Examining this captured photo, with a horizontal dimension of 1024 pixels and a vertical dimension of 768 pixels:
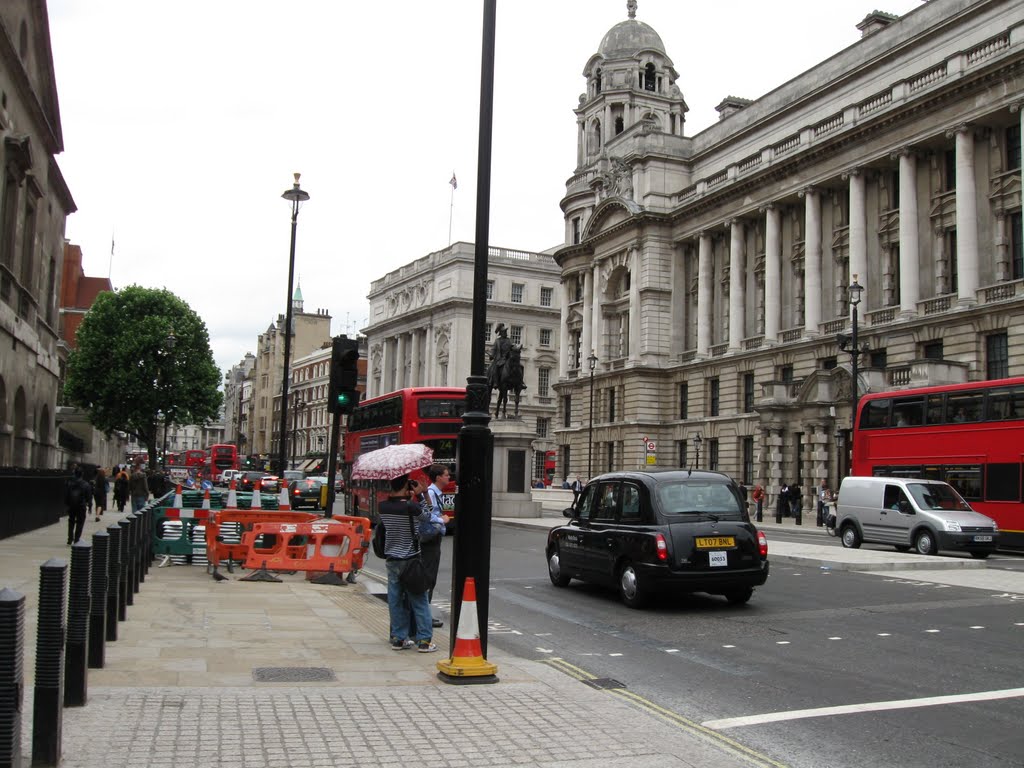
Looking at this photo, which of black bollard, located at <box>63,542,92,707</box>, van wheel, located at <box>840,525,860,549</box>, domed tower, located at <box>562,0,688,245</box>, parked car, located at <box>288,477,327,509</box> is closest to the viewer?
black bollard, located at <box>63,542,92,707</box>

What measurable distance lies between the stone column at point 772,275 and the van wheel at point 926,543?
30.5 metres

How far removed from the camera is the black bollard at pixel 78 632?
6371 millimetres

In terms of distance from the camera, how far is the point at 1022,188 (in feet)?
125

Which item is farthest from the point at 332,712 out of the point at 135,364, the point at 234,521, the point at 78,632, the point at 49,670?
the point at 135,364

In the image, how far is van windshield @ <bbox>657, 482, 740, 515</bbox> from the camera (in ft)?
42.6

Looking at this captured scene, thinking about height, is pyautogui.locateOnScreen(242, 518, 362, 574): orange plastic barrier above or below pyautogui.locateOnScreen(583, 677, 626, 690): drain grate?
above

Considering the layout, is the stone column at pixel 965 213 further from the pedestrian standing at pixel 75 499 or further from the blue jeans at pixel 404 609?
the blue jeans at pixel 404 609

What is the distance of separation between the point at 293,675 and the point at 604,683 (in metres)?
2.59

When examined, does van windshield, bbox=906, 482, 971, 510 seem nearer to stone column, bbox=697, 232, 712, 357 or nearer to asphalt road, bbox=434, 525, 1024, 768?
asphalt road, bbox=434, 525, 1024, 768

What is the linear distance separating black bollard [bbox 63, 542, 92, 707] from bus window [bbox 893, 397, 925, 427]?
25654 mm

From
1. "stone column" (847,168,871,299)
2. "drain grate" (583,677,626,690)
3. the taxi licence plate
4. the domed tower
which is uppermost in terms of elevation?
the domed tower

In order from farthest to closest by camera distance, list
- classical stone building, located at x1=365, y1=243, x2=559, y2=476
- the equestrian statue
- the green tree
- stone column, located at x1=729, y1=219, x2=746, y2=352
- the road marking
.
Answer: classical stone building, located at x1=365, y1=243, x2=559, y2=476 < the green tree < stone column, located at x1=729, y1=219, x2=746, y2=352 < the equestrian statue < the road marking

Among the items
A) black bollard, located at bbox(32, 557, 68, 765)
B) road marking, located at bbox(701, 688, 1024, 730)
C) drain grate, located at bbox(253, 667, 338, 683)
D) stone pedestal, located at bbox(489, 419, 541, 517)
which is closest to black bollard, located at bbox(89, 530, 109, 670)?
drain grate, located at bbox(253, 667, 338, 683)

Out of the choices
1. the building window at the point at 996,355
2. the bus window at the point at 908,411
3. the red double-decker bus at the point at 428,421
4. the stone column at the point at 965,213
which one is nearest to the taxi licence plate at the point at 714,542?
the red double-decker bus at the point at 428,421
